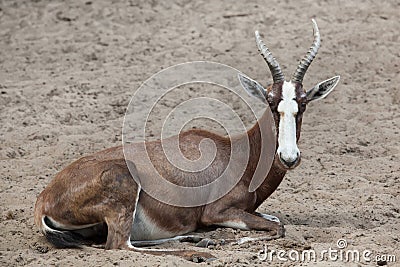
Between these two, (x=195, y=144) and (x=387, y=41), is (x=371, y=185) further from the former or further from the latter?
(x=387, y=41)

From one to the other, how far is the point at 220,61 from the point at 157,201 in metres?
4.80

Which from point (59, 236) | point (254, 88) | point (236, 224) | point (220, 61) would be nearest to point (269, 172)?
point (236, 224)

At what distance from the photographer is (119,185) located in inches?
255

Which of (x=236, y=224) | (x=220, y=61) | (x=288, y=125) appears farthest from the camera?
(x=220, y=61)

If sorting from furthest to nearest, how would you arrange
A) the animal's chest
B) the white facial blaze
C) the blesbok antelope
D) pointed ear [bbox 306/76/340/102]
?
pointed ear [bbox 306/76/340/102], the animal's chest, the white facial blaze, the blesbok antelope

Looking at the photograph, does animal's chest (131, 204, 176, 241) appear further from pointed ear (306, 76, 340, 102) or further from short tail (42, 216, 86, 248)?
pointed ear (306, 76, 340, 102)

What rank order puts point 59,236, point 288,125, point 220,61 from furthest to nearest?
1. point 220,61
2. point 288,125
3. point 59,236

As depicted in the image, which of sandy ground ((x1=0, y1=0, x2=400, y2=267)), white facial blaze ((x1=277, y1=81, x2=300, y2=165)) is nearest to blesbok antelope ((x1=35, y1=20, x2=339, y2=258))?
white facial blaze ((x1=277, y1=81, x2=300, y2=165))

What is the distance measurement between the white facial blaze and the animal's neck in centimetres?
34

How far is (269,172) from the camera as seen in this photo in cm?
720

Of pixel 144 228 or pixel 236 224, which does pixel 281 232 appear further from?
pixel 144 228

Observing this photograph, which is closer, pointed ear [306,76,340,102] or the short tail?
the short tail

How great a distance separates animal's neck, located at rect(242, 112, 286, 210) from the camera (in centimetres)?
718

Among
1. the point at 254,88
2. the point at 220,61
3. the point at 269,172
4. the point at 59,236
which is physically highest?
the point at 254,88
